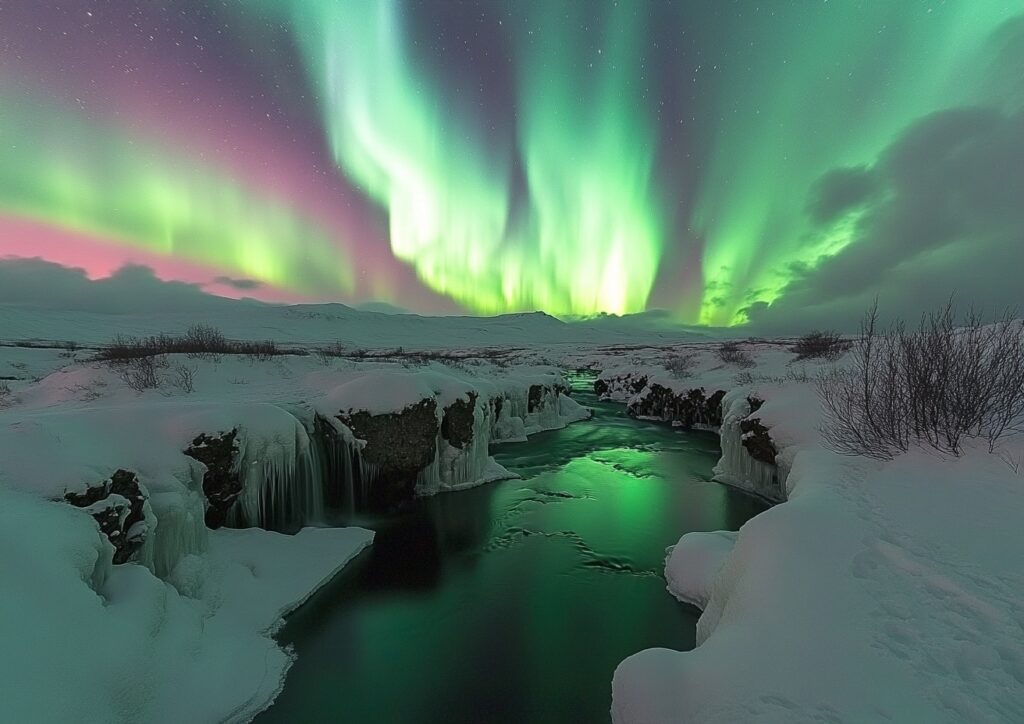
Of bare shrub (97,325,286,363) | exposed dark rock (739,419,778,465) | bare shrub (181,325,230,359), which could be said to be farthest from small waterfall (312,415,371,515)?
exposed dark rock (739,419,778,465)

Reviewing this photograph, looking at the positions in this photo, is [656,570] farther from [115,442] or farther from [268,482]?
[115,442]

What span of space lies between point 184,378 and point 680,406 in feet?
79.7

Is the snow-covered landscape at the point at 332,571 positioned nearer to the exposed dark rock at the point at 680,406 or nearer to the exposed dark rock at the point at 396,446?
the exposed dark rock at the point at 396,446

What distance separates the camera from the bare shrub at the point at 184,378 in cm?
1438

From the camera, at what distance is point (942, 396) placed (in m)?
8.30

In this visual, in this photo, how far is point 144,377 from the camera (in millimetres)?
13977

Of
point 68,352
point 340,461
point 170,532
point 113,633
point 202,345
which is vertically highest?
point 202,345

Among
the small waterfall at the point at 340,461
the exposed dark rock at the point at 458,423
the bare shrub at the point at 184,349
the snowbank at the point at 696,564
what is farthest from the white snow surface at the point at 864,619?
the bare shrub at the point at 184,349

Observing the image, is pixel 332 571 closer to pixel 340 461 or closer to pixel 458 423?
pixel 340 461

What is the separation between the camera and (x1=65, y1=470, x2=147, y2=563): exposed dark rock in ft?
19.7

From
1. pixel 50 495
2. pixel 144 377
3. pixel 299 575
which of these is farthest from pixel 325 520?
pixel 144 377

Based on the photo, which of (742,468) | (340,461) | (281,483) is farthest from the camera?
(742,468)

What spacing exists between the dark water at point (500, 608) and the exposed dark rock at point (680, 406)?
10.7 metres

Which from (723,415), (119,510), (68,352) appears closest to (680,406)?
(723,415)
